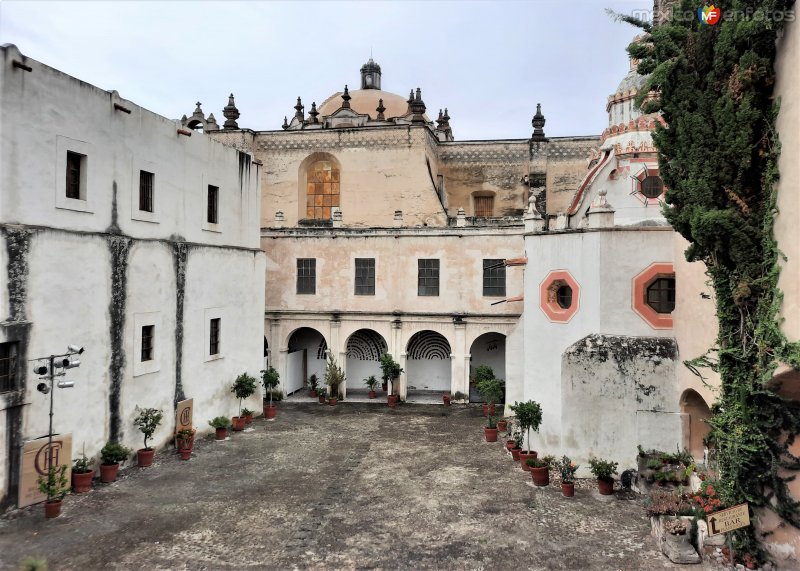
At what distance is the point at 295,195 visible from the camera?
27.0 meters

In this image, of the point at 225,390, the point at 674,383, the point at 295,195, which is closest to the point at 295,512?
the point at 225,390

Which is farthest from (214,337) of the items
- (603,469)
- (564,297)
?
(603,469)

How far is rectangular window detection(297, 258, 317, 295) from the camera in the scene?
2320cm

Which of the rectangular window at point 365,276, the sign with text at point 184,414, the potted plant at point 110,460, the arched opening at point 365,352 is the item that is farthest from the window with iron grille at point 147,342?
the arched opening at point 365,352

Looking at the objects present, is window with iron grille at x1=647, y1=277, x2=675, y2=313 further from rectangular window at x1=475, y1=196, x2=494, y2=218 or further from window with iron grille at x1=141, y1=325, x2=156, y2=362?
rectangular window at x1=475, y1=196, x2=494, y2=218

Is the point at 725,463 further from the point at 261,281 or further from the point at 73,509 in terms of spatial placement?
the point at 261,281

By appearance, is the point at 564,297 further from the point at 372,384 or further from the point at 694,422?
the point at 372,384

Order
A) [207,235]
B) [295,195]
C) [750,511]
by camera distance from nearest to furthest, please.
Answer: [750,511]
[207,235]
[295,195]

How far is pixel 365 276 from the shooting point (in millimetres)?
22891

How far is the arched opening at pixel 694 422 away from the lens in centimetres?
1178

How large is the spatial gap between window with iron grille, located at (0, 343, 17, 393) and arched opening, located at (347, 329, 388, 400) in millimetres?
14938

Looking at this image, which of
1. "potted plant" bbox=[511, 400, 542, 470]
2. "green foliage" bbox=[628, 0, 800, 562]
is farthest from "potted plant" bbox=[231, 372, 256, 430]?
"green foliage" bbox=[628, 0, 800, 562]

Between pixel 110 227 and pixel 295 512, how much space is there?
8263mm

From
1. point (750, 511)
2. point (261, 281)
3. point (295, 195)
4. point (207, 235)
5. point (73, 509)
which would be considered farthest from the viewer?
point (295, 195)
